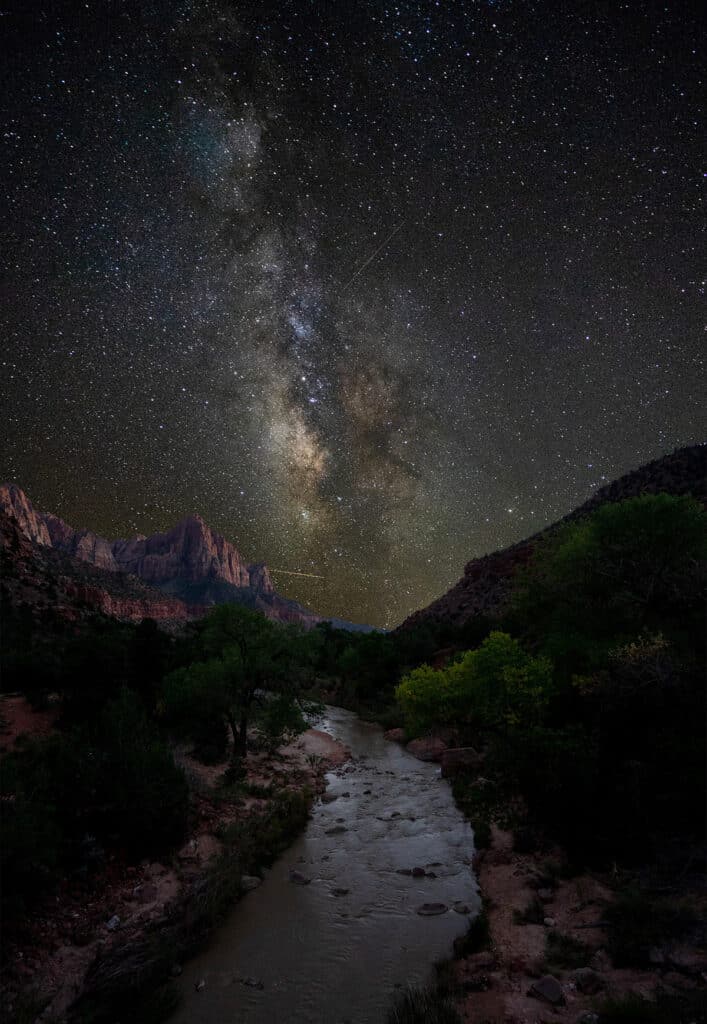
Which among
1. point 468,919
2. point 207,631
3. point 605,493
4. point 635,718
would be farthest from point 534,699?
point 605,493

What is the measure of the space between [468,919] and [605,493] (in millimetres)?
71134

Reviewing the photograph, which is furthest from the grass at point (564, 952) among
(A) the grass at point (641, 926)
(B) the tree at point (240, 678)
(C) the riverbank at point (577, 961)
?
(B) the tree at point (240, 678)

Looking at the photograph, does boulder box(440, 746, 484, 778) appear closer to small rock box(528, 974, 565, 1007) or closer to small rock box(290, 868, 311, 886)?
small rock box(290, 868, 311, 886)

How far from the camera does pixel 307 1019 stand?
8.48 m

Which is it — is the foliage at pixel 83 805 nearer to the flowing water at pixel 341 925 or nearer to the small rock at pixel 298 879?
the flowing water at pixel 341 925

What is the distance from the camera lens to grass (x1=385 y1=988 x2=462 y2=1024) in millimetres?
7680

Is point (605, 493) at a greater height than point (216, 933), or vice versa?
point (605, 493)

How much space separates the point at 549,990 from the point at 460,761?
58.1 ft

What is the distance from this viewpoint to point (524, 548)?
8644 centimetres

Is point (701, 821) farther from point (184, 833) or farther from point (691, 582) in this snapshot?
point (184, 833)

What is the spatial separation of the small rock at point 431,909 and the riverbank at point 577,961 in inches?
45.6

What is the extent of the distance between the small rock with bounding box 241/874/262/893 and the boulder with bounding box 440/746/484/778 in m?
13.7

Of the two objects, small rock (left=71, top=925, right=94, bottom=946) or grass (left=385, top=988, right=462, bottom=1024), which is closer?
grass (left=385, top=988, right=462, bottom=1024)

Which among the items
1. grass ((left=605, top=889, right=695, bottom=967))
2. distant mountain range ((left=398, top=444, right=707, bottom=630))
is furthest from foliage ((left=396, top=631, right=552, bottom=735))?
distant mountain range ((left=398, top=444, right=707, bottom=630))
